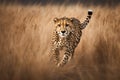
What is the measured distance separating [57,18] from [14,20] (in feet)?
1.24

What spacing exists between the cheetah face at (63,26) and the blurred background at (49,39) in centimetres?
5

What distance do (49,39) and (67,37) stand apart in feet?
0.51

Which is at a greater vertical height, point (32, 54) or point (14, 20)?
point (14, 20)

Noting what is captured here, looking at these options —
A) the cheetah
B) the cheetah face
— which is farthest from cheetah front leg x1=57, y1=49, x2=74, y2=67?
the cheetah face

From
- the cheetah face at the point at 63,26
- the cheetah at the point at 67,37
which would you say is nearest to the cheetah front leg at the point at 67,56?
the cheetah at the point at 67,37

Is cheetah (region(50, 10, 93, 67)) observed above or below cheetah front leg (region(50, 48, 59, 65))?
above

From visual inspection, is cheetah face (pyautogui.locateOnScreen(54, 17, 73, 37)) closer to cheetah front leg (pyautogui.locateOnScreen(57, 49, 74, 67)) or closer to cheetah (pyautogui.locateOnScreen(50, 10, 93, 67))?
cheetah (pyautogui.locateOnScreen(50, 10, 93, 67))

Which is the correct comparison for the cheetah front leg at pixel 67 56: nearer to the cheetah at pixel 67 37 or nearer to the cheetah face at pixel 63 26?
the cheetah at pixel 67 37

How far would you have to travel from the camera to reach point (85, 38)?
2.32 meters

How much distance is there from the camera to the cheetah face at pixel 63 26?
2.30 meters

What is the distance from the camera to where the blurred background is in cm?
230

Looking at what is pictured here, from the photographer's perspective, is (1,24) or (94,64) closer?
(94,64)

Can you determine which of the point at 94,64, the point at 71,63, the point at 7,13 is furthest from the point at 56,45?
the point at 7,13

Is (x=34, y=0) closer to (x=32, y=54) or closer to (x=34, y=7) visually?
(x=34, y=7)
